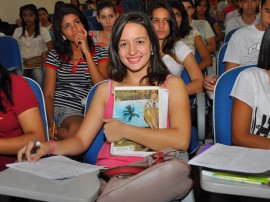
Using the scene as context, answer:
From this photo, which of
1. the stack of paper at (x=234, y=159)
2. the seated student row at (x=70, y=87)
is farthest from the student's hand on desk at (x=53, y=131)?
the stack of paper at (x=234, y=159)

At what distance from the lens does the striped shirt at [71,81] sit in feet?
10.1

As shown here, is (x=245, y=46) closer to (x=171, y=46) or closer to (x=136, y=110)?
(x=171, y=46)

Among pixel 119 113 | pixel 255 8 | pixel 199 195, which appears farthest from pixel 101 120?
pixel 255 8

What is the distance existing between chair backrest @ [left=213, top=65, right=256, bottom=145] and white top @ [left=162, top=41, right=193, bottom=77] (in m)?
0.84

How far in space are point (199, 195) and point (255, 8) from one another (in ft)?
7.87

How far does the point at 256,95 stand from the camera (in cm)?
205

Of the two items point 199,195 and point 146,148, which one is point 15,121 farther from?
point 199,195

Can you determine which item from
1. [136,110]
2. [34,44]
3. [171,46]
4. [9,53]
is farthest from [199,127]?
[34,44]

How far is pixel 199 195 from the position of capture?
287 cm

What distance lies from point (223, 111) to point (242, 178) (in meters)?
0.74

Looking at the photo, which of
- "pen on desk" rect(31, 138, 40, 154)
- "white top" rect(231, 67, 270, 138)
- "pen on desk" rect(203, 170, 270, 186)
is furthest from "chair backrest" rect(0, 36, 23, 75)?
"pen on desk" rect(203, 170, 270, 186)

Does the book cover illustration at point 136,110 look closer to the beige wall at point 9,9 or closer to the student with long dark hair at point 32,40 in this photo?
the student with long dark hair at point 32,40

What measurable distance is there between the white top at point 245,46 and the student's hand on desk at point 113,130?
1378mm

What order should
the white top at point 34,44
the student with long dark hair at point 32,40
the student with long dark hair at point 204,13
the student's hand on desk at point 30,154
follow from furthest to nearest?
the student with long dark hair at point 204,13 → the white top at point 34,44 → the student with long dark hair at point 32,40 → the student's hand on desk at point 30,154
